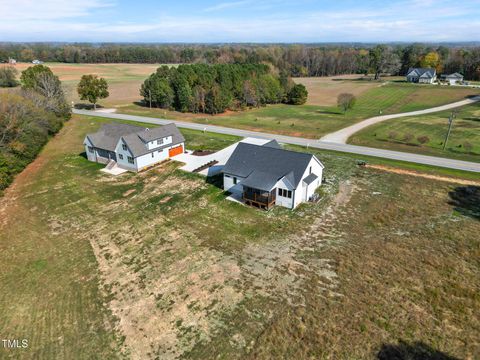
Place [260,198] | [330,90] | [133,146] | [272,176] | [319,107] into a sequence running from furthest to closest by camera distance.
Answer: [330,90]
[319,107]
[133,146]
[272,176]
[260,198]

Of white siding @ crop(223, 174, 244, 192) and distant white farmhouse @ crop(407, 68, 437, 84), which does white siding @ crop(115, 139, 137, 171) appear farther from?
distant white farmhouse @ crop(407, 68, 437, 84)

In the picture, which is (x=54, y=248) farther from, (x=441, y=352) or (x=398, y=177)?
(x=398, y=177)

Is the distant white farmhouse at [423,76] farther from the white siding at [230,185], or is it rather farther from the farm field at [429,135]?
the white siding at [230,185]

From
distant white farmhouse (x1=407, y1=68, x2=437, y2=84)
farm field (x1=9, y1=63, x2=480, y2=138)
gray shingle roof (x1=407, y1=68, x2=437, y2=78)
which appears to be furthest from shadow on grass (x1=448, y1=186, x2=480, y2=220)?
gray shingle roof (x1=407, y1=68, x2=437, y2=78)

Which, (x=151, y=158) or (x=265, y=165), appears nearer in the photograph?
(x=265, y=165)

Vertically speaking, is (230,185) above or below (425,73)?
below

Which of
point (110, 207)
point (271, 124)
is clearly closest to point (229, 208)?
point (110, 207)

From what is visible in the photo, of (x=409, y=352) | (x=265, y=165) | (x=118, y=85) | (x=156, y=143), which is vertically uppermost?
(x=118, y=85)

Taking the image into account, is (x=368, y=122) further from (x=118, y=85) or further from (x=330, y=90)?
(x=118, y=85)

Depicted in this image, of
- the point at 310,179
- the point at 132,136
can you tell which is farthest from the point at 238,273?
the point at 132,136

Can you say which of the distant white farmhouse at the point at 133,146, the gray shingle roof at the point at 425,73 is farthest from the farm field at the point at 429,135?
the gray shingle roof at the point at 425,73
